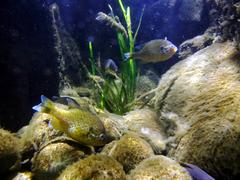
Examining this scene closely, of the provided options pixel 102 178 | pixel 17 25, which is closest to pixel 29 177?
pixel 102 178

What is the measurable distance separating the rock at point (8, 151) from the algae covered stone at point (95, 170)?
1117mm

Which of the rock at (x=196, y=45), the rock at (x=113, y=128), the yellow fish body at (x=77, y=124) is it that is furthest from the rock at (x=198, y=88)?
the rock at (x=196, y=45)

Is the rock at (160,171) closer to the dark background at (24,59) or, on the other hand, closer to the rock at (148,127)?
the rock at (148,127)

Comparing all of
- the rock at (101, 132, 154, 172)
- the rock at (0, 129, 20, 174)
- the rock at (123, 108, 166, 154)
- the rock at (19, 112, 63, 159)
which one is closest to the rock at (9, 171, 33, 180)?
the rock at (0, 129, 20, 174)

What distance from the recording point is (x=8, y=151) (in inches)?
120

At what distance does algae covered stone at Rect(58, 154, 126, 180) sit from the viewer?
2201 millimetres

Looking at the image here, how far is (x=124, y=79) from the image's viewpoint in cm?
591

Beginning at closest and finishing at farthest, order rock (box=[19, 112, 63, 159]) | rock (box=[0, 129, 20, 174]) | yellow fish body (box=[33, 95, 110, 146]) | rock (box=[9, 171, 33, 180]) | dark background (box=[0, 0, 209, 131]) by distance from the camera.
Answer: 1. yellow fish body (box=[33, 95, 110, 146])
2. rock (box=[0, 129, 20, 174])
3. rock (box=[9, 171, 33, 180])
4. rock (box=[19, 112, 63, 159])
5. dark background (box=[0, 0, 209, 131])

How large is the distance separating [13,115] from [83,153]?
13.3 ft

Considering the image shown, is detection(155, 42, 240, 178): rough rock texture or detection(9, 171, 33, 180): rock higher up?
detection(9, 171, 33, 180): rock

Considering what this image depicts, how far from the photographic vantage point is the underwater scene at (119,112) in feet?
8.83

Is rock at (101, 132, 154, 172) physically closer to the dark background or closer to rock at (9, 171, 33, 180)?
rock at (9, 171, 33, 180)

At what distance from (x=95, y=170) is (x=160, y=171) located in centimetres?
61

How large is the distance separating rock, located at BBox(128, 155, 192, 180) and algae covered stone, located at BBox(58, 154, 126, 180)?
19cm
